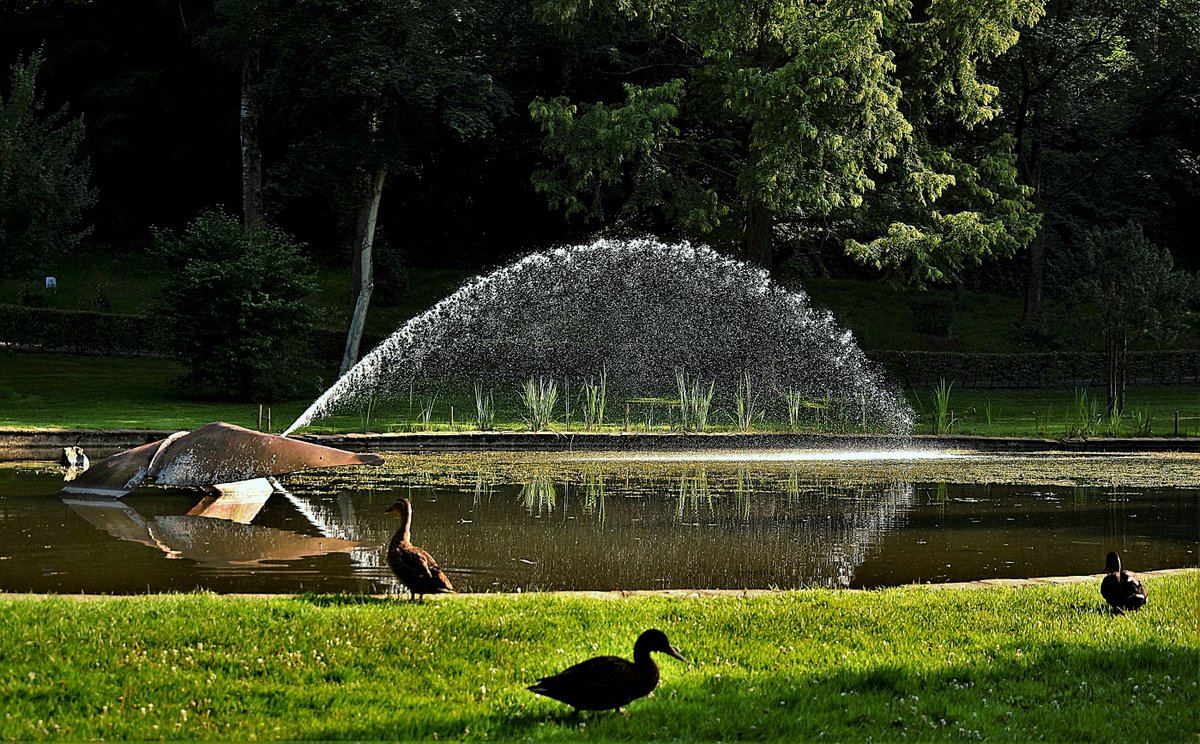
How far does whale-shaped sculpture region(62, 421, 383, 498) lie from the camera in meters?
13.5

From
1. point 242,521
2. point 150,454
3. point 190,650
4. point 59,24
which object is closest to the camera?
point 190,650

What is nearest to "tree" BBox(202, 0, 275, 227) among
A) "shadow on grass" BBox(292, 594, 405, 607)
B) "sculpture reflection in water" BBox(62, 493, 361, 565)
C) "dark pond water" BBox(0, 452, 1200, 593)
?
"dark pond water" BBox(0, 452, 1200, 593)

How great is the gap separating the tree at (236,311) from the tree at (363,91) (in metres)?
3.83

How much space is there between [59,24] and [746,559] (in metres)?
46.8

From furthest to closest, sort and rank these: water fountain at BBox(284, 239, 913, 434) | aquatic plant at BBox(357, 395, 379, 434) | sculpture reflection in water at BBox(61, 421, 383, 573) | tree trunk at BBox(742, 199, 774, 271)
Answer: water fountain at BBox(284, 239, 913, 434) < tree trunk at BBox(742, 199, 774, 271) < aquatic plant at BBox(357, 395, 379, 434) < sculpture reflection in water at BBox(61, 421, 383, 573)

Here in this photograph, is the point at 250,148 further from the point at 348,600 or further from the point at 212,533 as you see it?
the point at 348,600

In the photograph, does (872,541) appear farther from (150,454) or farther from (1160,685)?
(150,454)

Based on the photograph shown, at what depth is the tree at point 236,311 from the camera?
1140 inches

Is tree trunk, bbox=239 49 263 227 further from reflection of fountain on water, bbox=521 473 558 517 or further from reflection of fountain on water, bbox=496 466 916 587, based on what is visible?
reflection of fountain on water, bbox=496 466 916 587

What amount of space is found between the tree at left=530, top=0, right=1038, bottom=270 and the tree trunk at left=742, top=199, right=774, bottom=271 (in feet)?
0.12

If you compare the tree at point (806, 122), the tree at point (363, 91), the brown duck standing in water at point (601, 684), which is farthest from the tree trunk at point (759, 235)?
the brown duck standing in water at point (601, 684)

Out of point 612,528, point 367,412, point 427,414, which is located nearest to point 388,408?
point 367,412

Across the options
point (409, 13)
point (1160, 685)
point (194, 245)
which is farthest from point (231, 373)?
point (1160, 685)

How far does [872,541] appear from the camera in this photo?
37.8ft
